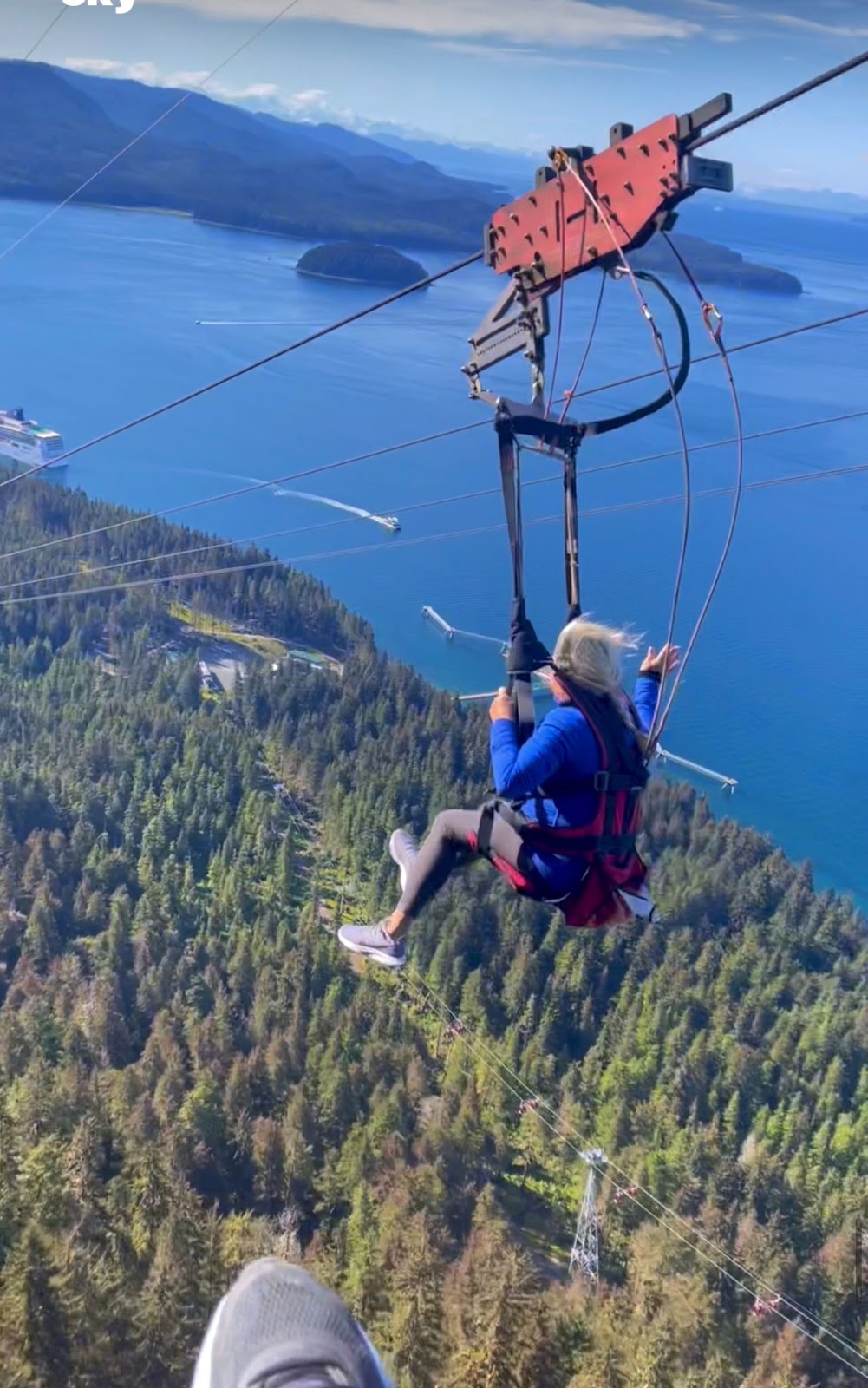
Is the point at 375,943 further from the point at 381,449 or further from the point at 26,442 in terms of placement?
the point at 26,442

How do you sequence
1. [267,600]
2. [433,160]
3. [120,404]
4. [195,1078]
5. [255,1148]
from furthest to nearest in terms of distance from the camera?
[433,160]
[120,404]
[267,600]
[195,1078]
[255,1148]

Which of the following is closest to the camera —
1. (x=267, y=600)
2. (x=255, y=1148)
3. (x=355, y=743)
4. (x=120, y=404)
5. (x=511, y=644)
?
(x=511, y=644)

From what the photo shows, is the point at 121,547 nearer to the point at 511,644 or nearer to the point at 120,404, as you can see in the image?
the point at 120,404

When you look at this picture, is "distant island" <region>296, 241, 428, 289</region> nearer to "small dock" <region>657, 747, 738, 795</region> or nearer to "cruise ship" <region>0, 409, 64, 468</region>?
"cruise ship" <region>0, 409, 64, 468</region>

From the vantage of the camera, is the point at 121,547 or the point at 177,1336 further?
the point at 121,547

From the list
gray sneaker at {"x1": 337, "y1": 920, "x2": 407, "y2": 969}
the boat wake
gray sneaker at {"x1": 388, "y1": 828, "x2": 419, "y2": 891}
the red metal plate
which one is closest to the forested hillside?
gray sneaker at {"x1": 337, "y1": 920, "x2": 407, "y2": 969}

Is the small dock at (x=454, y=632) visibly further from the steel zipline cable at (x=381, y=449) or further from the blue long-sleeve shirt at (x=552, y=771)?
Answer: the blue long-sleeve shirt at (x=552, y=771)

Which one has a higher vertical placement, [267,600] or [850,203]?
[850,203]

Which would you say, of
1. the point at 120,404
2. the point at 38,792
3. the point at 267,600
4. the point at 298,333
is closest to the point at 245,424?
the point at 120,404
